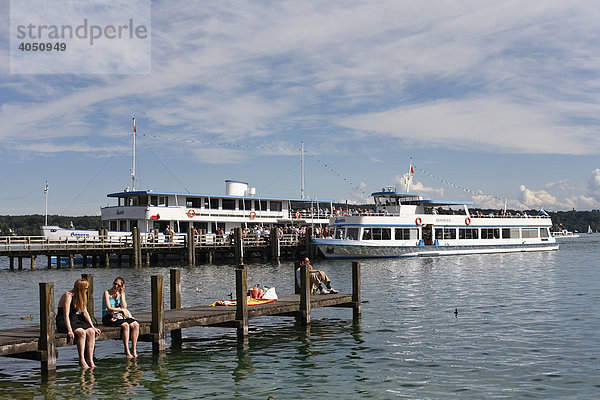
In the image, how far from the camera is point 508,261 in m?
50.5

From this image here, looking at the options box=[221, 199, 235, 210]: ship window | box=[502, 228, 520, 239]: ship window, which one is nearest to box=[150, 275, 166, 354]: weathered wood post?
box=[221, 199, 235, 210]: ship window

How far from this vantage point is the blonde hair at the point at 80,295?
13684 millimetres

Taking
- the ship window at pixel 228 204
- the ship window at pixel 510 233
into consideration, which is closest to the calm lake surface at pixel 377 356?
the ship window at pixel 228 204

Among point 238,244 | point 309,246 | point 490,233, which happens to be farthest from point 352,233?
point 490,233

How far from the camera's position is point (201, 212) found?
56.9m

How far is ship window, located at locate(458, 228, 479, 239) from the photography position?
5831 centimetres

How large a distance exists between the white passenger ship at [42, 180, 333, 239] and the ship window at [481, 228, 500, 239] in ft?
49.7

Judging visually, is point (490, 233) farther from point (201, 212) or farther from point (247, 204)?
point (201, 212)

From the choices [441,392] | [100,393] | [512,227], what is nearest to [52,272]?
[100,393]

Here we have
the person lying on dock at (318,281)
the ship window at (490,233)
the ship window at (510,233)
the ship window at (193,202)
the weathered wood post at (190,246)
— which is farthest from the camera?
the ship window at (510,233)

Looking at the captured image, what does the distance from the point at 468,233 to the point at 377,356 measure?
148 feet

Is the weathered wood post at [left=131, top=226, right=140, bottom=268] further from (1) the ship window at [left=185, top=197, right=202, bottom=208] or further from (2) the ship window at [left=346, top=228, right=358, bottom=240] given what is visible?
(2) the ship window at [left=346, top=228, right=358, bottom=240]

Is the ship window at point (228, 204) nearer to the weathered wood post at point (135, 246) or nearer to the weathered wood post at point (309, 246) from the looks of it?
the weathered wood post at point (309, 246)

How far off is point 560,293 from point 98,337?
70.8 ft
